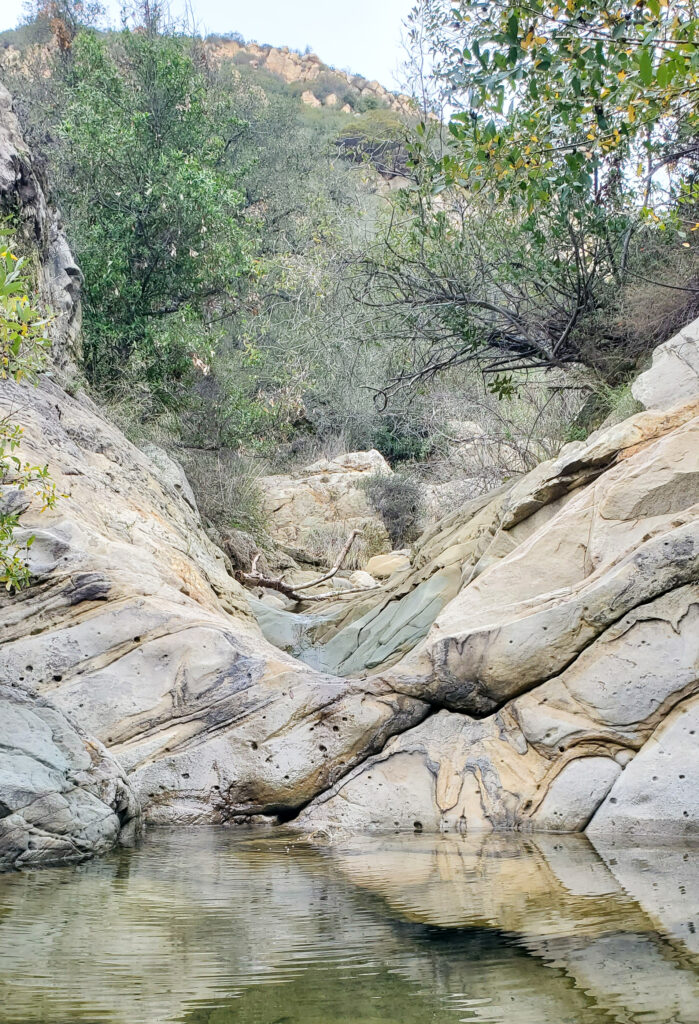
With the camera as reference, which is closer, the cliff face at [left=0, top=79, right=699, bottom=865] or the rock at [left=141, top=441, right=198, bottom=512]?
the cliff face at [left=0, top=79, right=699, bottom=865]

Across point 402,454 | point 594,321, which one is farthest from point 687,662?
point 402,454

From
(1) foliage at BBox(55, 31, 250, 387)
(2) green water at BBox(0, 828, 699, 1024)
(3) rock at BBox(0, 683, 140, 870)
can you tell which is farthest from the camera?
(1) foliage at BBox(55, 31, 250, 387)

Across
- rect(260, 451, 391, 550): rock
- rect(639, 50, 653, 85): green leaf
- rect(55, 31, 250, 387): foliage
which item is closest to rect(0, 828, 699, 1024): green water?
rect(639, 50, 653, 85): green leaf

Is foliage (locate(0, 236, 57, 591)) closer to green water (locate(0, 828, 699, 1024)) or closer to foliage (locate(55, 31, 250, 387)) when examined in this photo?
green water (locate(0, 828, 699, 1024))

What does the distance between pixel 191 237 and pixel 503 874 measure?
1393 cm

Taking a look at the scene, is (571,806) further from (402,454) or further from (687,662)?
(402,454)

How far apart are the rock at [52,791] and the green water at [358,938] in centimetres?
25

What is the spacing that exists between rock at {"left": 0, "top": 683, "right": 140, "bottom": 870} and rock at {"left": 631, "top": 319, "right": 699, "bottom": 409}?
20.5 ft

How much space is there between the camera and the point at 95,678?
26.3ft

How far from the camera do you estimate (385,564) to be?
62.9 feet

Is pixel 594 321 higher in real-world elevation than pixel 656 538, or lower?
higher

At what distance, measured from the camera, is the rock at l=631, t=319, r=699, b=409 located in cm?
990

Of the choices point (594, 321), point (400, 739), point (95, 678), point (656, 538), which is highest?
point (594, 321)

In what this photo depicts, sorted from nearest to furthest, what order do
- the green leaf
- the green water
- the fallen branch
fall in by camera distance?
the green water < the green leaf < the fallen branch
